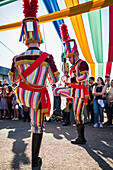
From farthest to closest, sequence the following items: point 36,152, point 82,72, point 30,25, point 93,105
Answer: point 93,105
point 82,72
point 30,25
point 36,152

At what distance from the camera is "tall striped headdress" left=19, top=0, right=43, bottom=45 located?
2.32 m

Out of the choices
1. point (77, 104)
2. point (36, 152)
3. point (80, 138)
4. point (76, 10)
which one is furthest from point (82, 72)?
point (76, 10)

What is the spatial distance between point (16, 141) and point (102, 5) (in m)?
3.51

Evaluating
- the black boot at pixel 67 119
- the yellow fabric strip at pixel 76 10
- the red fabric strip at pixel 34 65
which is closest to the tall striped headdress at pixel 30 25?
the red fabric strip at pixel 34 65

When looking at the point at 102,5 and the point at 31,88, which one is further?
the point at 102,5

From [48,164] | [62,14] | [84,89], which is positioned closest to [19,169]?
[48,164]

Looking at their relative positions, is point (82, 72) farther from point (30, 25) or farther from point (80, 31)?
point (80, 31)

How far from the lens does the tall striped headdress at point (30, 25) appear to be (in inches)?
91.4

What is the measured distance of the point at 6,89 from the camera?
7.60m

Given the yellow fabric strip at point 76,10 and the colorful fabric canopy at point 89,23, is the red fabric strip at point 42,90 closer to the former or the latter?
the yellow fabric strip at point 76,10

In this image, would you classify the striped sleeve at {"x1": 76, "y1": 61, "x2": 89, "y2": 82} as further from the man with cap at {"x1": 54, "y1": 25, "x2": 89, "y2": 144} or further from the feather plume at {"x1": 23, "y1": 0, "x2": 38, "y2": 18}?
the feather plume at {"x1": 23, "y1": 0, "x2": 38, "y2": 18}

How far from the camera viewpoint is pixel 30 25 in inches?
91.3

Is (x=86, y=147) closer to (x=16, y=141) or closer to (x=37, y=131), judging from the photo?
(x=37, y=131)

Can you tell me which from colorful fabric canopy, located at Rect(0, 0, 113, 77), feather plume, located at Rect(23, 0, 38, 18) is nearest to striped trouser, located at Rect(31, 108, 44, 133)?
feather plume, located at Rect(23, 0, 38, 18)
